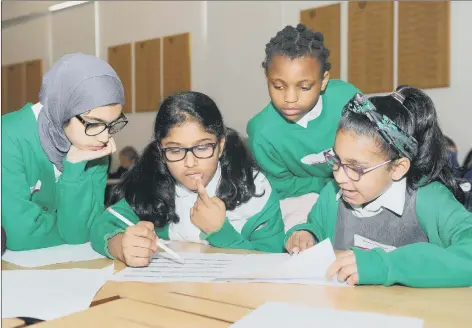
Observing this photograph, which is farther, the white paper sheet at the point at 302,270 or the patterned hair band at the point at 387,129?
the patterned hair band at the point at 387,129

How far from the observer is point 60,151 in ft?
5.03

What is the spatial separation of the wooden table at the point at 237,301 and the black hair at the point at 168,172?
604 millimetres

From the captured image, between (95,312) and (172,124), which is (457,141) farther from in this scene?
(95,312)

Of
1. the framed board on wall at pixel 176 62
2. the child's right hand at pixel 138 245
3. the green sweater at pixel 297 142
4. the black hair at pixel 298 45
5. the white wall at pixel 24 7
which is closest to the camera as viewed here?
the child's right hand at pixel 138 245

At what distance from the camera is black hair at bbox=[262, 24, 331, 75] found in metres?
1.66

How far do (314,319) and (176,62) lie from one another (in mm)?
5602

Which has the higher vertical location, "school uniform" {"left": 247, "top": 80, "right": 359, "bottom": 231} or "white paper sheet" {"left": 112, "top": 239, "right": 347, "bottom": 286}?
"school uniform" {"left": 247, "top": 80, "right": 359, "bottom": 231}

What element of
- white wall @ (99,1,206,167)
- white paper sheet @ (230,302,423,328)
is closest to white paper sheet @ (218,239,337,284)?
white paper sheet @ (230,302,423,328)

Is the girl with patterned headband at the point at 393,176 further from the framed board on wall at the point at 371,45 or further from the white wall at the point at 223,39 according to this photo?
the framed board on wall at the point at 371,45

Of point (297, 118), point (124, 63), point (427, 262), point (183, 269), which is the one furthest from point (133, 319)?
point (124, 63)

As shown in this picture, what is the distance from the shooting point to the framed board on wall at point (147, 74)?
20.9 feet

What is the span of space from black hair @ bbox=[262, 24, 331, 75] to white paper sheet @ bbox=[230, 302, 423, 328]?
40.4 inches

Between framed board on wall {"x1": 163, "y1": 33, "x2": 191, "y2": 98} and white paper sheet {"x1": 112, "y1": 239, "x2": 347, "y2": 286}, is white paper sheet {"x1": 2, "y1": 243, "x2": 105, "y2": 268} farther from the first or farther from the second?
framed board on wall {"x1": 163, "y1": 33, "x2": 191, "y2": 98}

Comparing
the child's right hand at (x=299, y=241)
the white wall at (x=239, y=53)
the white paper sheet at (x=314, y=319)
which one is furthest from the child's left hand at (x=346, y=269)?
the white wall at (x=239, y=53)
